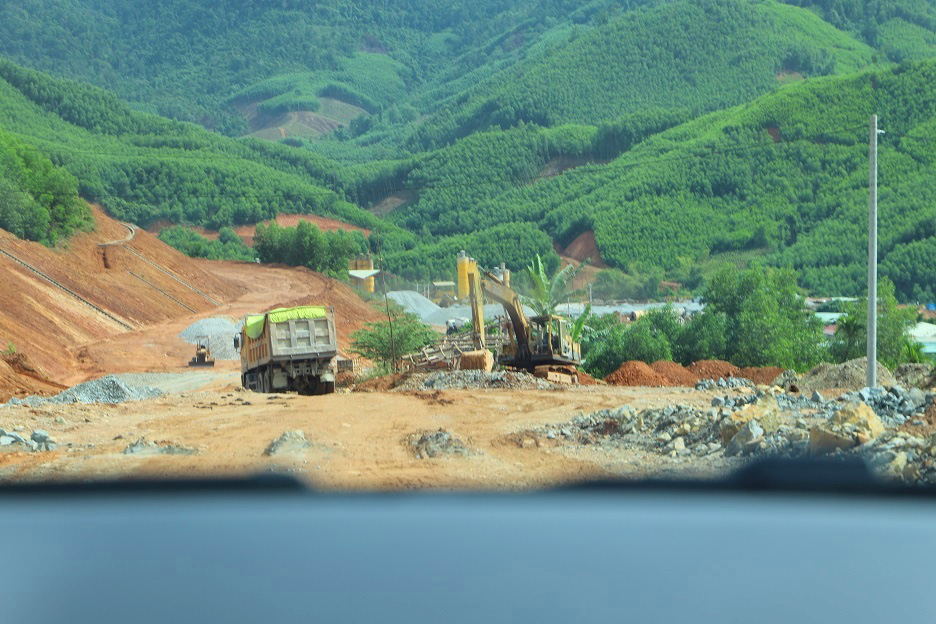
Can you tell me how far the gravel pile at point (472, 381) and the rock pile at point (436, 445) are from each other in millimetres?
10374

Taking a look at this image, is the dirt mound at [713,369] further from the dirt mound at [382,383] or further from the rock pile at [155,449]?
the rock pile at [155,449]

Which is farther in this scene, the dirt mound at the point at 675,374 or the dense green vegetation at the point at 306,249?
the dense green vegetation at the point at 306,249

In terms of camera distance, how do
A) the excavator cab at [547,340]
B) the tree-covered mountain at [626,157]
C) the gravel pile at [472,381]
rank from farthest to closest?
the tree-covered mountain at [626,157] < the excavator cab at [547,340] < the gravel pile at [472,381]

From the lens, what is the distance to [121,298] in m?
47.7

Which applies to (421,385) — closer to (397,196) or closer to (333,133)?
(397,196)

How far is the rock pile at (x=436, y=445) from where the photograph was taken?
12117 mm

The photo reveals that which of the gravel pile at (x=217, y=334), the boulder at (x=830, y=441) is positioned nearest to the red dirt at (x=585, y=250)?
the gravel pile at (x=217, y=334)

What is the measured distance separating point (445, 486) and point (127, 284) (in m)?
43.0

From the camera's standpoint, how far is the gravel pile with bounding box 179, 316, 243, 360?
38094 millimetres

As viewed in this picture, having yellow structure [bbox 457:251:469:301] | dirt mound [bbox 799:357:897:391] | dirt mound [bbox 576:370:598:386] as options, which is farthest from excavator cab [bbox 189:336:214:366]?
dirt mound [bbox 799:357:897:391]

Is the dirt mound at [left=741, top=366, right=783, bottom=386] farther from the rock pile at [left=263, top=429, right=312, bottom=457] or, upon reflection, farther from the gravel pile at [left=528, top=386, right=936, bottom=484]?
the rock pile at [left=263, top=429, right=312, bottom=457]

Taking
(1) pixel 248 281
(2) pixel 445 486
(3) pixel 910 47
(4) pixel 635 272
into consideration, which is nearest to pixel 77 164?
(1) pixel 248 281

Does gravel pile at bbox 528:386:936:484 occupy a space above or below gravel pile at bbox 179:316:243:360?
above

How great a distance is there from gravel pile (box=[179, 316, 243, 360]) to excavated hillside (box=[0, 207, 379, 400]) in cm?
60
